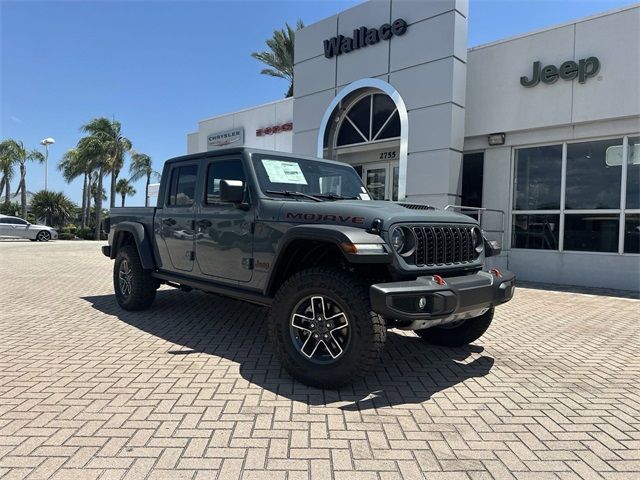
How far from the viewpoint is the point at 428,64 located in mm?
10938

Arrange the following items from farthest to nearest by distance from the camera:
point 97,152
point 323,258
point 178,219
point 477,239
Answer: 1. point 97,152
2. point 178,219
3. point 477,239
4. point 323,258

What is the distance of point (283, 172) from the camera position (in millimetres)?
4707

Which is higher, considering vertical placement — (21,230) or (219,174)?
(219,174)

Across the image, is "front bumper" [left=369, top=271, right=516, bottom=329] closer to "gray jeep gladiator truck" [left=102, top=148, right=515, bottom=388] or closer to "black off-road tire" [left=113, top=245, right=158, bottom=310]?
"gray jeep gladiator truck" [left=102, top=148, right=515, bottom=388]

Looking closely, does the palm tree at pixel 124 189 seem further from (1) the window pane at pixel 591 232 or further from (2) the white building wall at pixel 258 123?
(1) the window pane at pixel 591 232

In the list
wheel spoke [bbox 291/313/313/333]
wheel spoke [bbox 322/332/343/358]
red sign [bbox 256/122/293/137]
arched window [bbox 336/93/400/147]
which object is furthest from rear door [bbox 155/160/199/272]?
red sign [bbox 256/122/293/137]

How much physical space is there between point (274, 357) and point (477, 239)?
224cm

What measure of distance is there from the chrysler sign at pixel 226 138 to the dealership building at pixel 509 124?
6139 millimetres

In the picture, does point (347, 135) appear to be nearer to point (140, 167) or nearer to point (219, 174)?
point (219, 174)

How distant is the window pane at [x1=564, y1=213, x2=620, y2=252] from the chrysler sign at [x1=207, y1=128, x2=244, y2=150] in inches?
486

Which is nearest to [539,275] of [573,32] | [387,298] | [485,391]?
[573,32]

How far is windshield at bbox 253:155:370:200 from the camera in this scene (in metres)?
4.54

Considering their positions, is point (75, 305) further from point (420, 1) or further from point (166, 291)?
point (420, 1)

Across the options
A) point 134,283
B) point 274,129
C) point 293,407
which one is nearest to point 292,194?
point 293,407
